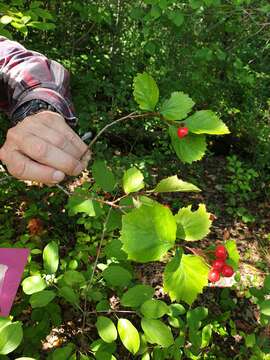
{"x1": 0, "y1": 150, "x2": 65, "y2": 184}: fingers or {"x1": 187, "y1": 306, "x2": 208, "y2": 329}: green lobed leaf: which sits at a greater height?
{"x1": 0, "y1": 150, "x2": 65, "y2": 184}: fingers

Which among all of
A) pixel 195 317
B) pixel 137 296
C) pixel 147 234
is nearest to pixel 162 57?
pixel 195 317

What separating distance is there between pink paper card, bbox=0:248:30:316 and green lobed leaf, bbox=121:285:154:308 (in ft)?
1.20

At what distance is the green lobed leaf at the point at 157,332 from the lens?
1053 mm

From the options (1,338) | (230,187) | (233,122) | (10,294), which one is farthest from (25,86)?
(233,122)

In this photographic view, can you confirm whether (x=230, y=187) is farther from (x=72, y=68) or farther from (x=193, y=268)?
(x=193, y=268)

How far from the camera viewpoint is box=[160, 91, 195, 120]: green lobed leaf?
88cm

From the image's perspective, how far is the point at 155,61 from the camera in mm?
4301

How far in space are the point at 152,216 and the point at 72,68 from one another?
3.57m

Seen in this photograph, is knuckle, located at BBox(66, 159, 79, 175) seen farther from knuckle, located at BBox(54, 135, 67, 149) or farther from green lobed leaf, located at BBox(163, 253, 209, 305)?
green lobed leaf, located at BBox(163, 253, 209, 305)

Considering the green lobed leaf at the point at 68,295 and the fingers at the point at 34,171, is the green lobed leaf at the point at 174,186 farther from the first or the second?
the green lobed leaf at the point at 68,295

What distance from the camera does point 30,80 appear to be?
1.12 m

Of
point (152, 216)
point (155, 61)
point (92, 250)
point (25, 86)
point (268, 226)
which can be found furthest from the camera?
point (155, 61)

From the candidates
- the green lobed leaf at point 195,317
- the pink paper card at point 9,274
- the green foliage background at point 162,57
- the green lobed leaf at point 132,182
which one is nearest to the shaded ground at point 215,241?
the green lobed leaf at point 195,317

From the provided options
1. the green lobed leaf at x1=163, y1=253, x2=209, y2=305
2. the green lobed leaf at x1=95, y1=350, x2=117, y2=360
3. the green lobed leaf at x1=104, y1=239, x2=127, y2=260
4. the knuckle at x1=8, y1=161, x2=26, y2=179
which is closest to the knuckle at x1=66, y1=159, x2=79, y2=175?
the knuckle at x1=8, y1=161, x2=26, y2=179
